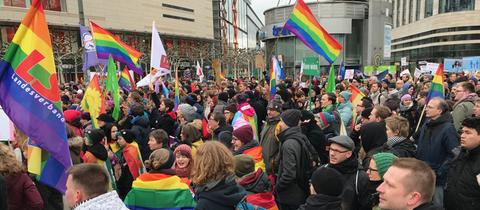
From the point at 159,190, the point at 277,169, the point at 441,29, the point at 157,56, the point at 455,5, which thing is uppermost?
the point at 455,5

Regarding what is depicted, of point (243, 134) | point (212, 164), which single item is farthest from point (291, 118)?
point (212, 164)

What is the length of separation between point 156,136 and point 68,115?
2.24 m

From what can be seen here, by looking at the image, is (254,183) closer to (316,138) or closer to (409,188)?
(409,188)

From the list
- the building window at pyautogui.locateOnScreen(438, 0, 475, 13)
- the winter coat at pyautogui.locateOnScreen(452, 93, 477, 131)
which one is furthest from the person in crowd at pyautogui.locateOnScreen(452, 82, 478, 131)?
the building window at pyautogui.locateOnScreen(438, 0, 475, 13)

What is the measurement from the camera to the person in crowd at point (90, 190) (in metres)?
2.34

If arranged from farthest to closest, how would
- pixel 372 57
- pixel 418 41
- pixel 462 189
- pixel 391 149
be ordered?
pixel 418 41 → pixel 372 57 → pixel 391 149 → pixel 462 189

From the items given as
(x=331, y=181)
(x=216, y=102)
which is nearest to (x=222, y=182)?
(x=331, y=181)

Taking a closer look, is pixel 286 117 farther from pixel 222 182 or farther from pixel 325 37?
pixel 325 37

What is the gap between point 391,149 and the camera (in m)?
4.15

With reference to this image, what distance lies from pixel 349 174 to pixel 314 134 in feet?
6.02

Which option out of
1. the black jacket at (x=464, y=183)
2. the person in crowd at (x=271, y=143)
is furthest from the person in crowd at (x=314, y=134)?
the black jacket at (x=464, y=183)

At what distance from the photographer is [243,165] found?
379 centimetres

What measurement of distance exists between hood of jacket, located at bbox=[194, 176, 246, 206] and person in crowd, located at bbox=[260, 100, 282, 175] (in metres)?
1.85

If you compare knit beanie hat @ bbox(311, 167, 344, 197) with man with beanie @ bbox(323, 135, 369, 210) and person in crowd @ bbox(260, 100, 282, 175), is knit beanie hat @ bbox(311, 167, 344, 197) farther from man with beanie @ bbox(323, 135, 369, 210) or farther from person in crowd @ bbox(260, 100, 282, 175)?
person in crowd @ bbox(260, 100, 282, 175)
